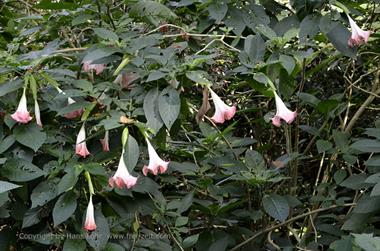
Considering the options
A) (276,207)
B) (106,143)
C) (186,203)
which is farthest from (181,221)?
(106,143)

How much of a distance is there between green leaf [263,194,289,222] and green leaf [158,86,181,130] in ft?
2.23

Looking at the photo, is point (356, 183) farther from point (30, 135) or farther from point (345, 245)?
point (30, 135)

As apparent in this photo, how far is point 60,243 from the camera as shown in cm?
163

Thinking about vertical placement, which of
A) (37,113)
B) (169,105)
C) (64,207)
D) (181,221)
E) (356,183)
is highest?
(169,105)

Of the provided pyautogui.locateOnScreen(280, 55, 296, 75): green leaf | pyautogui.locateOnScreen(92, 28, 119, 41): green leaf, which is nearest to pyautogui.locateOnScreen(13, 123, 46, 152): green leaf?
pyautogui.locateOnScreen(92, 28, 119, 41): green leaf

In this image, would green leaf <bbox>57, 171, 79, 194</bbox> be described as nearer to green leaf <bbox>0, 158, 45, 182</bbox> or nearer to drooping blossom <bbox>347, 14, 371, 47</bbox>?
green leaf <bbox>0, 158, 45, 182</bbox>

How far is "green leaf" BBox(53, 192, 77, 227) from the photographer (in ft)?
4.91

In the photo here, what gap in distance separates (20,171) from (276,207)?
3.07 feet

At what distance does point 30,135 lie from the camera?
1.62 metres

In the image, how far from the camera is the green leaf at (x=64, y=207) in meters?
1.50

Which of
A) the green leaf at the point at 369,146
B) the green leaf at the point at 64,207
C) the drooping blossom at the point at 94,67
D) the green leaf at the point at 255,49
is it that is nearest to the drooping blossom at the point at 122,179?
the green leaf at the point at 64,207

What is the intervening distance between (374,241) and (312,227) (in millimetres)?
1131

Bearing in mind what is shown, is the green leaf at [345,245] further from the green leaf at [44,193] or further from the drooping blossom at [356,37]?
the green leaf at [44,193]

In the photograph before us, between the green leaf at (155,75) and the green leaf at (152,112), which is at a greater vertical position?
the green leaf at (155,75)
